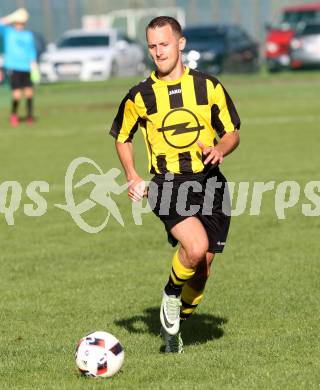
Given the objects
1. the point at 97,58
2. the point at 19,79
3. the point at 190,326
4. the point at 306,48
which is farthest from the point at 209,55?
the point at 190,326

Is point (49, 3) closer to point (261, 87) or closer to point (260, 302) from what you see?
point (261, 87)

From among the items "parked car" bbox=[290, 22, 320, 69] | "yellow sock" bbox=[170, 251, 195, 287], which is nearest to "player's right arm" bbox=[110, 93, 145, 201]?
"yellow sock" bbox=[170, 251, 195, 287]

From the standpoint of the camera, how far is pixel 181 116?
682 cm

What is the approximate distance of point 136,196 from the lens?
6.64 metres

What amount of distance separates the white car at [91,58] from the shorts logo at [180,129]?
33.2 m

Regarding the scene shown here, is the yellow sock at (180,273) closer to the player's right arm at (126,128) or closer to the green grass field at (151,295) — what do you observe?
the green grass field at (151,295)

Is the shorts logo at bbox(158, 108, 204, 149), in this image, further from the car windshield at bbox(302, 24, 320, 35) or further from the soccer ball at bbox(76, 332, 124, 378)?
the car windshield at bbox(302, 24, 320, 35)

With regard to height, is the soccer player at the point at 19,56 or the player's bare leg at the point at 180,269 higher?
the player's bare leg at the point at 180,269

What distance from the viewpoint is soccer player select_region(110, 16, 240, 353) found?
263 inches

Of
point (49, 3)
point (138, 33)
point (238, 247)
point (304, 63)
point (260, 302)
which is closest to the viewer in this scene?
point (260, 302)

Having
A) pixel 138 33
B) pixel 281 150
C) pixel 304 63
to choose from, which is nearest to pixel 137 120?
pixel 281 150

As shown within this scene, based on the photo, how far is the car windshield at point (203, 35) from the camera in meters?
42.2

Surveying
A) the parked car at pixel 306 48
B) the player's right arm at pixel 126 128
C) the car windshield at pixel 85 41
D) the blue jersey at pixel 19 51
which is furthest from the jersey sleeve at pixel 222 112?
the car windshield at pixel 85 41

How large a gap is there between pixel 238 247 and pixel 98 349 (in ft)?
15.5
